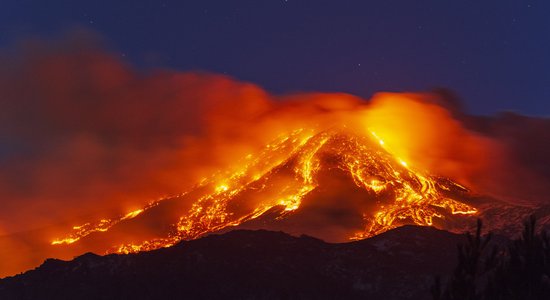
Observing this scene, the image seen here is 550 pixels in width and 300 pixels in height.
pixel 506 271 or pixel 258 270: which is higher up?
pixel 258 270

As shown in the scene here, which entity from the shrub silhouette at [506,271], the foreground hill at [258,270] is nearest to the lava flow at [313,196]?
the foreground hill at [258,270]

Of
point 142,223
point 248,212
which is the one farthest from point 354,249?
point 142,223

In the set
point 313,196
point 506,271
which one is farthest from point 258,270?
point 506,271

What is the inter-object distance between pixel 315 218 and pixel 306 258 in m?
21.5

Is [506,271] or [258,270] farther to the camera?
[258,270]

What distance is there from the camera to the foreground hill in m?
132

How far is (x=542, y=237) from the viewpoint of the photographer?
25.0 meters

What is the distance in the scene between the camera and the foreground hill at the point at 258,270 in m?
132

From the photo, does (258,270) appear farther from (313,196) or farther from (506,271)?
(506,271)

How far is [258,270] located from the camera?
138625 mm

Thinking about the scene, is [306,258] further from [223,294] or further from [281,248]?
[223,294]

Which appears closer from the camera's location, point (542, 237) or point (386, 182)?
point (542, 237)

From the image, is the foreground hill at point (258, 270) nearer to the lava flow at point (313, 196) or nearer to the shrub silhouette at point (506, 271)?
the lava flow at point (313, 196)

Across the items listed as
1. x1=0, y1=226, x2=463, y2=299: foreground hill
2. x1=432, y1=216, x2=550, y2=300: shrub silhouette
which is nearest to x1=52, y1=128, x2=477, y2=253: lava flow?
x1=0, y1=226, x2=463, y2=299: foreground hill
